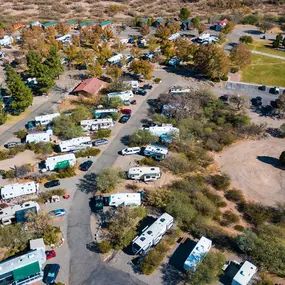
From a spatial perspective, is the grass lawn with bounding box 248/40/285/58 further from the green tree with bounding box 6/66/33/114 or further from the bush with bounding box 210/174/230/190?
the green tree with bounding box 6/66/33/114

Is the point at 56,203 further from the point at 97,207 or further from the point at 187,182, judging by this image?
the point at 187,182

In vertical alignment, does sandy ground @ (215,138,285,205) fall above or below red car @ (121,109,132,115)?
below

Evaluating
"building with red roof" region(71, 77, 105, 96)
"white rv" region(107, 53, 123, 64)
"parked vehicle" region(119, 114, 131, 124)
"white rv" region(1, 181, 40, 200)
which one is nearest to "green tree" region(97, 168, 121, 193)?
"white rv" region(1, 181, 40, 200)

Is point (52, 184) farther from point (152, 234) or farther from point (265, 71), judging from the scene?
point (265, 71)

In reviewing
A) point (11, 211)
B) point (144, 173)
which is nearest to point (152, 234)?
point (144, 173)

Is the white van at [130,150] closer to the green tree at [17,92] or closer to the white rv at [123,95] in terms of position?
the white rv at [123,95]

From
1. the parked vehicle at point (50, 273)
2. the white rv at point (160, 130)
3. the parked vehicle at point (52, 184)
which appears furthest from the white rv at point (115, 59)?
the parked vehicle at point (50, 273)
